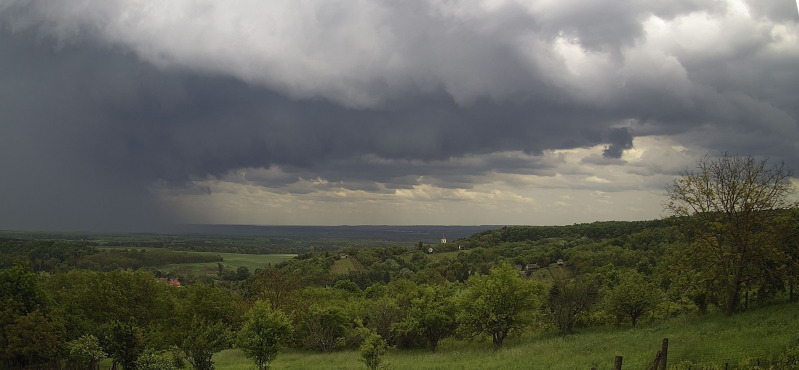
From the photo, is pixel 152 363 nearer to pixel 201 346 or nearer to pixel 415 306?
pixel 201 346

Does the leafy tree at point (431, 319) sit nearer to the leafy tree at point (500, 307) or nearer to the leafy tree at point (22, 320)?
the leafy tree at point (500, 307)

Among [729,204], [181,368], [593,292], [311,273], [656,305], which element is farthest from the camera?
[311,273]

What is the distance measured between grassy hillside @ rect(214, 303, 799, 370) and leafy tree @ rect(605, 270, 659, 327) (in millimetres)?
2080

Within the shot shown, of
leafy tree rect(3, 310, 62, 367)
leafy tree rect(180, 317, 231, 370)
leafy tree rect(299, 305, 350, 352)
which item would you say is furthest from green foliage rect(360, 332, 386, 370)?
leafy tree rect(3, 310, 62, 367)

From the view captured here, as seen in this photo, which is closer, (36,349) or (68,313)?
(36,349)

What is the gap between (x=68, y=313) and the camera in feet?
157

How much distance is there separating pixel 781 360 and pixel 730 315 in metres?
14.5

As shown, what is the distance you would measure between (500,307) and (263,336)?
24.0 meters

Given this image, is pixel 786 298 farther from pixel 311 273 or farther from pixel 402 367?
pixel 311 273

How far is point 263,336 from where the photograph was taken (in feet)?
115

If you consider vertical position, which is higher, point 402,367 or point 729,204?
point 729,204

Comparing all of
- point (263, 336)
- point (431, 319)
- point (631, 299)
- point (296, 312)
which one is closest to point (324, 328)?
point (296, 312)

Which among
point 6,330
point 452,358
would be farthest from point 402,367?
point 6,330

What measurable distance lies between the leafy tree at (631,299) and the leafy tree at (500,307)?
24.6ft
